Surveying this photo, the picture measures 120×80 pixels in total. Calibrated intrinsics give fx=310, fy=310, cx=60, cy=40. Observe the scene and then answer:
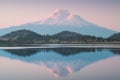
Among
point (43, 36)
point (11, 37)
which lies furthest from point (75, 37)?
point (11, 37)

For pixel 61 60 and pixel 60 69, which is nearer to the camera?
pixel 60 69

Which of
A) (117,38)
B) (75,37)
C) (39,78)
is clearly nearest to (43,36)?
(75,37)

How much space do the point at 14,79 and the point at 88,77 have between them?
7.83 feet

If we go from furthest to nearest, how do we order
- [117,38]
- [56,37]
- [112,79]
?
[56,37], [117,38], [112,79]

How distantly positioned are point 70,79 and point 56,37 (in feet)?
223

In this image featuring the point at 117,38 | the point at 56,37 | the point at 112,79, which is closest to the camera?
the point at 112,79

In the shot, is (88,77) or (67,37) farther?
(67,37)

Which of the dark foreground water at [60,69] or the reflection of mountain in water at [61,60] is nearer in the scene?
the dark foreground water at [60,69]

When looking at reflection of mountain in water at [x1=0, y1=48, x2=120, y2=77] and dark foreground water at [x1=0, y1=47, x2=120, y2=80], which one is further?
reflection of mountain in water at [x1=0, y1=48, x2=120, y2=77]

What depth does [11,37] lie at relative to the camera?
242 feet

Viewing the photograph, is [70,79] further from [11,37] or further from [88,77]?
[11,37]

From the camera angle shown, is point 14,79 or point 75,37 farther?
point 75,37

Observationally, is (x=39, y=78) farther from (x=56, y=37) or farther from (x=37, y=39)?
(x=56, y=37)

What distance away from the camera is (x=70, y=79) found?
9.85 meters
